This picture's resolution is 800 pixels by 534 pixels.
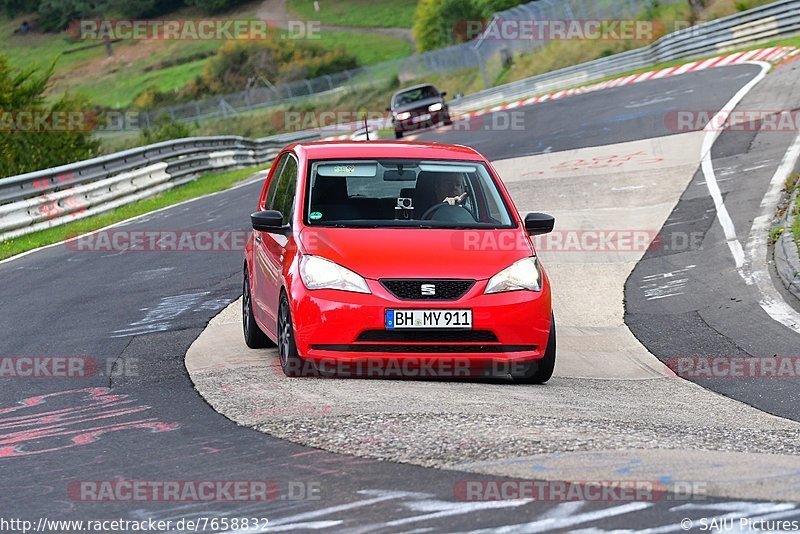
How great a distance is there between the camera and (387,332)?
8648 mm

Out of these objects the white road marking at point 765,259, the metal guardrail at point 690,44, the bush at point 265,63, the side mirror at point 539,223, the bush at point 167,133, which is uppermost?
the bush at point 265,63

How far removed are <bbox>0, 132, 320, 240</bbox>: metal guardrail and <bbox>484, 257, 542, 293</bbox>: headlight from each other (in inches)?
479

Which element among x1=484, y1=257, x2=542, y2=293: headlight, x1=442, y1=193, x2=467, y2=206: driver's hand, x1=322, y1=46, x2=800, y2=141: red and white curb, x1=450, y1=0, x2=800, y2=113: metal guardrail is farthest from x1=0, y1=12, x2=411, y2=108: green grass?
x1=484, y1=257, x2=542, y2=293: headlight

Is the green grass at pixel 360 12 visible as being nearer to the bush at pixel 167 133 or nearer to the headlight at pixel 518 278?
the bush at pixel 167 133

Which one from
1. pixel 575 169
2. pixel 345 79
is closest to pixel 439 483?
pixel 575 169

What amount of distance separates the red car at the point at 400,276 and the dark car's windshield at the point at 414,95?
30.3 m

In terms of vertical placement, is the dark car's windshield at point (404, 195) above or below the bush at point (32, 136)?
below

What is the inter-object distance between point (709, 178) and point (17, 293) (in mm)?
10584

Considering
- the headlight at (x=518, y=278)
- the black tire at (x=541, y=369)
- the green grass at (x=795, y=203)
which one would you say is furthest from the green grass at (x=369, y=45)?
the black tire at (x=541, y=369)

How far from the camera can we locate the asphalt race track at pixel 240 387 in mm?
5359

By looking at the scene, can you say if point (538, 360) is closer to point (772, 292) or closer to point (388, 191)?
point (388, 191)

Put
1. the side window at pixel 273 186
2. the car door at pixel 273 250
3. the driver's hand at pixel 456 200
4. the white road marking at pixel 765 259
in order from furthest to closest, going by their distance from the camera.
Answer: the white road marking at pixel 765 259, the side window at pixel 273 186, the driver's hand at pixel 456 200, the car door at pixel 273 250

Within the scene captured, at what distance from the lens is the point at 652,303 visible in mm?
12984

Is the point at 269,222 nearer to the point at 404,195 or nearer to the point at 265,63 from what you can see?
the point at 404,195
